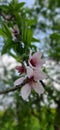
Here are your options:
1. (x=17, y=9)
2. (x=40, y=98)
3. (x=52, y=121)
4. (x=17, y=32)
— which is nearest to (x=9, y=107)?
(x=40, y=98)

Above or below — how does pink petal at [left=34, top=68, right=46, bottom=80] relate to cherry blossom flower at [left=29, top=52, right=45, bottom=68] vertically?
below

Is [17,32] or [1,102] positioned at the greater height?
[17,32]

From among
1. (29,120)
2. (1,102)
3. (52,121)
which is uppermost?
(52,121)

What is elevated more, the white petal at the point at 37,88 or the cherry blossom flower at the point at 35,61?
the cherry blossom flower at the point at 35,61

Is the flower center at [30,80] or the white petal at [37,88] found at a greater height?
the flower center at [30,80]

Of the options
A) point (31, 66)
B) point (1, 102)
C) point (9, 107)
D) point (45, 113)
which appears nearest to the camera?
point (31, 66)

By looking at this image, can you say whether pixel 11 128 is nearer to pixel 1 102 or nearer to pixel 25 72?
pixel 1 102

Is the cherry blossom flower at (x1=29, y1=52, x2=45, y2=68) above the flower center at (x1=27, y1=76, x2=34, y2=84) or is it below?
above

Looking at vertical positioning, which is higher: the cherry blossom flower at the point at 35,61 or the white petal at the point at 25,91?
the cherry blossom flower at the point at 35,61
